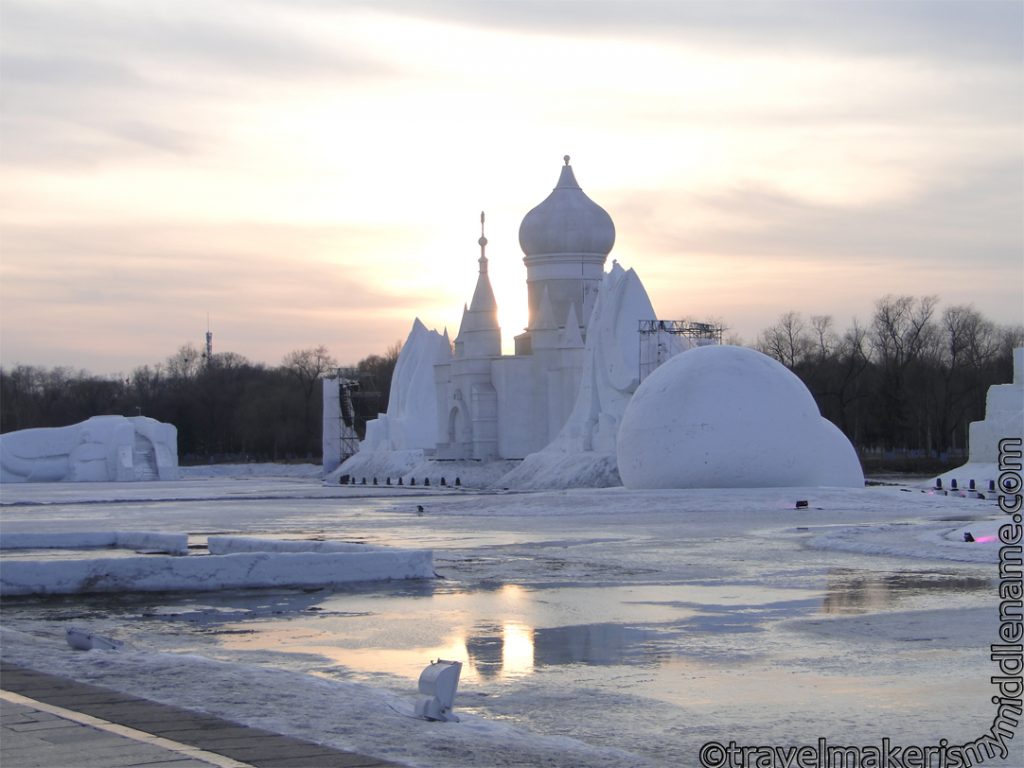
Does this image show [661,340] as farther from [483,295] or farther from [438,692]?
[438,692]

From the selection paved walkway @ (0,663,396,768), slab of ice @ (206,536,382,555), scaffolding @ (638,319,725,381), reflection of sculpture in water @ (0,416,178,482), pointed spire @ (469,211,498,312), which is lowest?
paved walkway @ (0,663,396,768)

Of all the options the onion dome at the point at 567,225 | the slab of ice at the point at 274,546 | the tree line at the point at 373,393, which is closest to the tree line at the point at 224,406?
the tree line at the point at 373,393

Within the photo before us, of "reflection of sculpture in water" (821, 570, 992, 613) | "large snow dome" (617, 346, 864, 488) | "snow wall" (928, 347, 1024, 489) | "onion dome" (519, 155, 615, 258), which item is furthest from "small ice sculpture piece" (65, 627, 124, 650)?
"onion dome" (519, 155, 615, 258)

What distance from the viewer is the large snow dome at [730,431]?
126 ft

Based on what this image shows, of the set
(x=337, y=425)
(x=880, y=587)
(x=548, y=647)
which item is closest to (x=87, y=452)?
(x=337, y=425)

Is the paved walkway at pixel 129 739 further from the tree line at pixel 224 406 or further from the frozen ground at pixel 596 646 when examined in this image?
the tree line at pixel 224 406

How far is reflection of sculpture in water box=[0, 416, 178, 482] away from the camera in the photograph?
75.4 metres

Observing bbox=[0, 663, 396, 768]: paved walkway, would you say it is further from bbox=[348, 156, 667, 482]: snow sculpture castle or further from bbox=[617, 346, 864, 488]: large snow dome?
bbox=[348, 156, 667, 482]: snow sculpture castle

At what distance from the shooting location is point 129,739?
6961 millimetres

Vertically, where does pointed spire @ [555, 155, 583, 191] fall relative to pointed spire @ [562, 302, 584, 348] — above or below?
above

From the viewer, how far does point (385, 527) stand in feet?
87.8

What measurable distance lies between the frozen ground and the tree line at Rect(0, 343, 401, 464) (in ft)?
253

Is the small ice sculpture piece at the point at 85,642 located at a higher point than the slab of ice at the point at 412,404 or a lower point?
lower

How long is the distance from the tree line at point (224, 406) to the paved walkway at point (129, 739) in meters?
86.2
